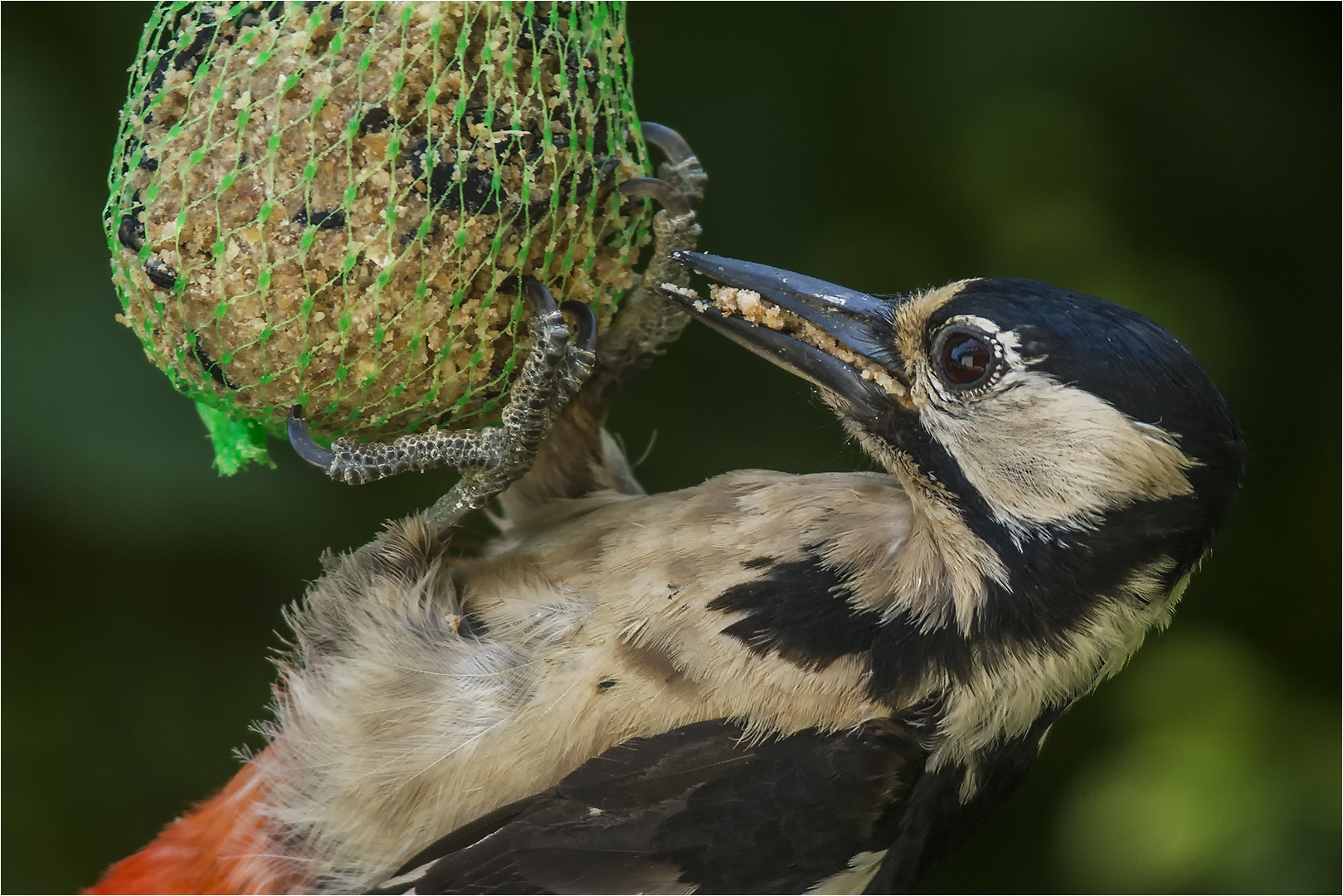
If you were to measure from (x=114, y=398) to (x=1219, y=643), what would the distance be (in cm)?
241

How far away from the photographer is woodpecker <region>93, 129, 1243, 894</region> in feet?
4.78

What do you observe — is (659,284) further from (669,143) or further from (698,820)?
(698,820)

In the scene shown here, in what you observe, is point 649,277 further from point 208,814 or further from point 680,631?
point 208,814

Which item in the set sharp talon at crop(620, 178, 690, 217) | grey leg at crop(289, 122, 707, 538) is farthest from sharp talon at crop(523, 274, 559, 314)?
sharp talon at crop(620, 178, 690, 217)

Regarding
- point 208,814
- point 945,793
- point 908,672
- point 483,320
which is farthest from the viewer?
point 208,814

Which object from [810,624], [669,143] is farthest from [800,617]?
[669,143]

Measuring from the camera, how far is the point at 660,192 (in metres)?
1.58

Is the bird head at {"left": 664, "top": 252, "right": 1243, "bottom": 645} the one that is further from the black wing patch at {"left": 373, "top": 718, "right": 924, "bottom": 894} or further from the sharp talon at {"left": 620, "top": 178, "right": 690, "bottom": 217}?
the black wing patch at {"left": 373, "top": 718, "right": 924, "bottom": 894}

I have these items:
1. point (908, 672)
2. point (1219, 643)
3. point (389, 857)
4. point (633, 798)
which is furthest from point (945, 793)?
point (1219, 643)

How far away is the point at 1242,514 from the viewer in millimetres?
2730

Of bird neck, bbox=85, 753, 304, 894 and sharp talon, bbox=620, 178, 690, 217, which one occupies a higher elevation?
sharp talon, bbox=620, 178, 690, 217

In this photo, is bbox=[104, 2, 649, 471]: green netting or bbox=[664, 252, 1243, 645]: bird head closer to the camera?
bbox=[104, 2, 649, 471]: green netting

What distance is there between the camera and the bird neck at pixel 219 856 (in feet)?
6.10

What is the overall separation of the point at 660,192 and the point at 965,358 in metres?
0.47
